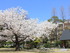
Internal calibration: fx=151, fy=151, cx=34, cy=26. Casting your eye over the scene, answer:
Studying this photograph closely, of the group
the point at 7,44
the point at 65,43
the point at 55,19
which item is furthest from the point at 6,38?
the point at 55,19

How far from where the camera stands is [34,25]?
2391 centimetres

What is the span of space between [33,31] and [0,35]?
5618mm

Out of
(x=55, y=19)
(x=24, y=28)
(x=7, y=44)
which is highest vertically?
(x=55, y=19)

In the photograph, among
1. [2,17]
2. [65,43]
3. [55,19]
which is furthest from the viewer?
[55,19]

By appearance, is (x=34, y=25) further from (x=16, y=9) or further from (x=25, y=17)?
(x=16, y=9)

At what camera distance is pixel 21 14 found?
23.6 metres

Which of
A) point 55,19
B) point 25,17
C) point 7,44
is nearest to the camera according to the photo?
point 25,17

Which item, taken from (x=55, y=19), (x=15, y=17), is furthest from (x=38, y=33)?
(x=55, y=19)

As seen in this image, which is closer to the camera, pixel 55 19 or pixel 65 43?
pixel 65 43

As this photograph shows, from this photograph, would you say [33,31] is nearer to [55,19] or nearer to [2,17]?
[2,17]

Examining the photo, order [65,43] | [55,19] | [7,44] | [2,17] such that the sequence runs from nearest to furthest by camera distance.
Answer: [2,17] < [65,43] < [7,44] < [55,19]

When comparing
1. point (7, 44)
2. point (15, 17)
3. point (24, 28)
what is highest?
point (15, 17)

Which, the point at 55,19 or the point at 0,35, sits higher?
the point at 55,19

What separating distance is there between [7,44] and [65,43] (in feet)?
55.8
